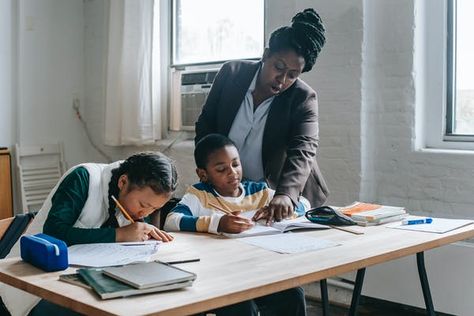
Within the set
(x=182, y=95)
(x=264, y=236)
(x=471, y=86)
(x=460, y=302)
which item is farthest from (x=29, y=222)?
(x=182, y=95)

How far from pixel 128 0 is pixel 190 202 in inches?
103

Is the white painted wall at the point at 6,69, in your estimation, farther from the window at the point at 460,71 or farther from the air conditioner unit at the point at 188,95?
the window at the point at 460,71

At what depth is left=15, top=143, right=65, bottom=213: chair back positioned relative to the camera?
4.76 m

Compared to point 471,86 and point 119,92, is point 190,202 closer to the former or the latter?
point 471,86

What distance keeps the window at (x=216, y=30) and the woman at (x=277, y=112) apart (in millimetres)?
1531

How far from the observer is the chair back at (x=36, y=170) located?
15.6 feet

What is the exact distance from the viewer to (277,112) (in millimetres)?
2605

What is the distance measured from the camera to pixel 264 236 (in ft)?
7.00

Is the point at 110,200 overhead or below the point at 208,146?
below

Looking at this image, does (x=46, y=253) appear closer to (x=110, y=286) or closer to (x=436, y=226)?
(x=110, y=286)

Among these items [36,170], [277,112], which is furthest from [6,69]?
[277,112]

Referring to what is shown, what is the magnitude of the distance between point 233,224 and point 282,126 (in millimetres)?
595

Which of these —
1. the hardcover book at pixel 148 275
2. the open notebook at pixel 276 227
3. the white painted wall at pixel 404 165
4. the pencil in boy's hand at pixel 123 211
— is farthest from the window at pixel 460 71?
the hardcover book at pixel 148 275

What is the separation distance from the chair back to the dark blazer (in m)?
2.44
